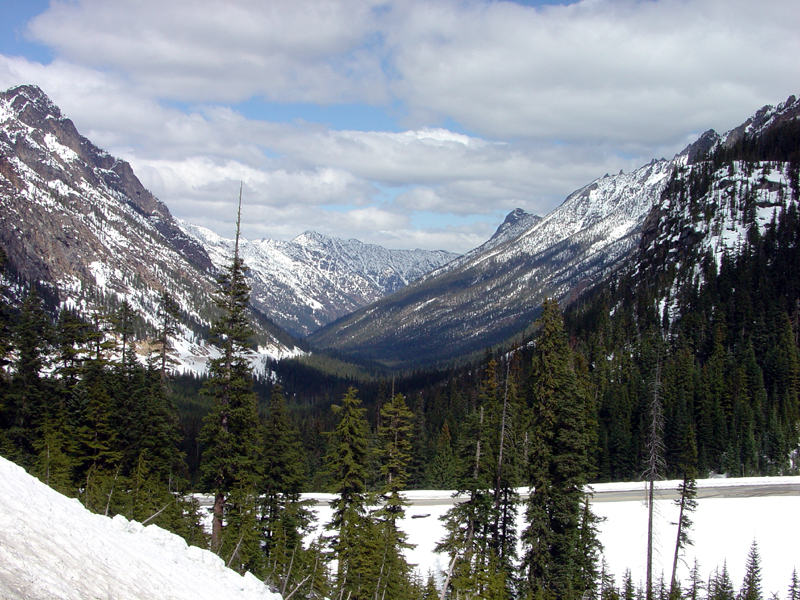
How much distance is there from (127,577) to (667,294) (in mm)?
148870

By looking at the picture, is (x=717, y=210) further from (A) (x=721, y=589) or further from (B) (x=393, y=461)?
(B) (x=393, y=461)

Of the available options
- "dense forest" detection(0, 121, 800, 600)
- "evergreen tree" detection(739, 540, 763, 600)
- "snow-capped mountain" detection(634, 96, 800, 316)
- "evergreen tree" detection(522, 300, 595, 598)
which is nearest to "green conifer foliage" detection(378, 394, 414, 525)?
"dense forest" detection(0, 121, 800, 600)

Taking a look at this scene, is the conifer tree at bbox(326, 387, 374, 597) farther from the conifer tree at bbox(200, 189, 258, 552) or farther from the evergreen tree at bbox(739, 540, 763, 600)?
the evergreen tree at bbox(739, 540, 763, 600)

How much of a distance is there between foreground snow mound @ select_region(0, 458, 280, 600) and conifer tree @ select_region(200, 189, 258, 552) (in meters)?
14.8

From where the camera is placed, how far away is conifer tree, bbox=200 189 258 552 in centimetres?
2598

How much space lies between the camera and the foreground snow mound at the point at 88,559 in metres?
7.33

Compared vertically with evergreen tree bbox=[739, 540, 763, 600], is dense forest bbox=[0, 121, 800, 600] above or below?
above

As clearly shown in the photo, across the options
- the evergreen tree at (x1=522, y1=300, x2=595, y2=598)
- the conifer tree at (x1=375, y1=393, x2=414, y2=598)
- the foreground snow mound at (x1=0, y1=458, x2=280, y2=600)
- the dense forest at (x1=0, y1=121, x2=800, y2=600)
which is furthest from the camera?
the evergreen tree at (x1=522, y1=300, x2=595, y2=598)

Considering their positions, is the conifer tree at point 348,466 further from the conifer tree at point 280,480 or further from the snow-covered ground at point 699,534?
the snow-covered ground at point 699,534

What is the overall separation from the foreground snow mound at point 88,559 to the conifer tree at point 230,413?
14799 millimetres

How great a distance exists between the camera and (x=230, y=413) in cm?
2597

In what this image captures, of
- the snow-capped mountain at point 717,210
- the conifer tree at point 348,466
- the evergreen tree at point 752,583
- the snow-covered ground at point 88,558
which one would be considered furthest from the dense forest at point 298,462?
the snow-capped mountain at point 717,210

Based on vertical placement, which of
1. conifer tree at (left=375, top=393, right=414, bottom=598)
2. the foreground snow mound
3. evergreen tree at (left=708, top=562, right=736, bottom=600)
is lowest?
evergreen tree at (left=708, top=562, right=736, bottom=600)

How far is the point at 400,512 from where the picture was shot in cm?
3147
